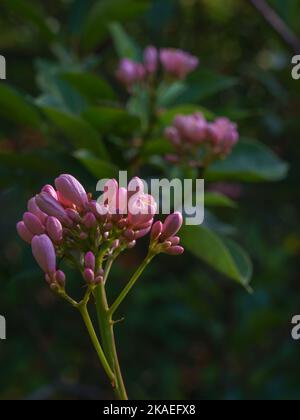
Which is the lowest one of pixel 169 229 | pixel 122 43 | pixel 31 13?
pixel 169 229

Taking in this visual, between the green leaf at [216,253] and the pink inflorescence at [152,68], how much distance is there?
1.91ft

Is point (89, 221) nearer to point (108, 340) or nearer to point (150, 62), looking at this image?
point (108, 340)

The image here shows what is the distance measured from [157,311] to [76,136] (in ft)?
5.20

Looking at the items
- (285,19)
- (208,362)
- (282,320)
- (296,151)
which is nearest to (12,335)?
(208,362)

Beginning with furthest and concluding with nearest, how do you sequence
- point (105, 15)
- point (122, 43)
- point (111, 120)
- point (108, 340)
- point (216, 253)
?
point (105, 15) < point (122, 43) < point (111, 120) < point (216, 253) < point (108, 340)

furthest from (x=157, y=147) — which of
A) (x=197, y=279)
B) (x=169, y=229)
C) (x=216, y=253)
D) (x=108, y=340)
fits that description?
(x=197, y=279)

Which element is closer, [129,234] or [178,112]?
[129,234]

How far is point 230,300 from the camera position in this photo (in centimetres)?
342

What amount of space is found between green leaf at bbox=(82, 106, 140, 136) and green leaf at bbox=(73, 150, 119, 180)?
0.11 metres

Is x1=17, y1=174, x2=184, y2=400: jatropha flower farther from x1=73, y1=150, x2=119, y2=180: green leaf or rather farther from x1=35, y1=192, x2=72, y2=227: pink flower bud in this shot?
x1=73, y1=150, x2=119, y2=180: green leaf

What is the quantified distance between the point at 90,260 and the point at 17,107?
40.2 inches

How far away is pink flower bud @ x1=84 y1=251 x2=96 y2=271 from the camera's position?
1271 mm

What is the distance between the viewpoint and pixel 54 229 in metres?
1.31

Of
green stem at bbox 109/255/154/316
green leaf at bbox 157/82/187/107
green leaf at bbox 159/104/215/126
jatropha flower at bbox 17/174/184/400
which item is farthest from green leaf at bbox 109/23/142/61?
green stem at bbox 109/255/154/316
